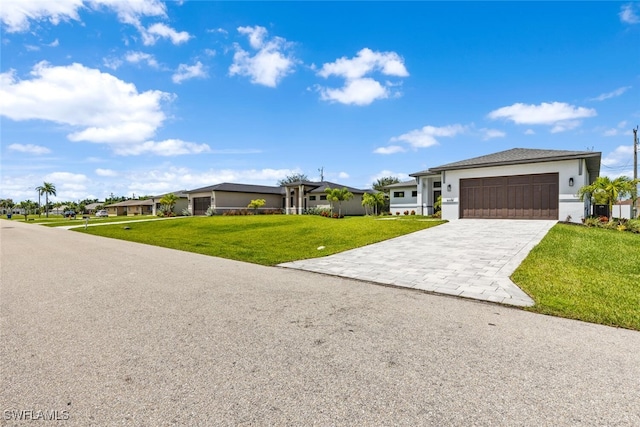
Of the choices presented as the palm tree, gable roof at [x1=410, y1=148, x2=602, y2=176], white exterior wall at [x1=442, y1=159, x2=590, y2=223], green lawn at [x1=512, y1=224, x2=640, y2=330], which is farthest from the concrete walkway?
the palm tree

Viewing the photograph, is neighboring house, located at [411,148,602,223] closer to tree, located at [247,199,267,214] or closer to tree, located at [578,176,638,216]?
tree, located at [578,176,638,216]

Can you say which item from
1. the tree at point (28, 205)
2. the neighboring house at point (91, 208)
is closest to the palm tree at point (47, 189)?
the neighboring house at point (91, 208)

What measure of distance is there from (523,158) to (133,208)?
227ft

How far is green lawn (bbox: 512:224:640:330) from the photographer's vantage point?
4.92 meters

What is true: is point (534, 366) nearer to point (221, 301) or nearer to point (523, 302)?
point (523, 302)

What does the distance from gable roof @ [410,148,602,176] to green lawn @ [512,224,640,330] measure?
22.7ft

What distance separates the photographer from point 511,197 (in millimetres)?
19422

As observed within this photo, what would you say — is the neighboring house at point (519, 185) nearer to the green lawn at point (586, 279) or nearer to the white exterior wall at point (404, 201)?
the green lawn at point (586, 279)

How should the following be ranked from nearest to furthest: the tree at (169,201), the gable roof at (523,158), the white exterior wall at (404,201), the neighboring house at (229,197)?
1. the gable roof at (523,158)
2. the white exterior wall at (404,201)
3. the neighboring house at (229,197)
4. the tree at (169,201)

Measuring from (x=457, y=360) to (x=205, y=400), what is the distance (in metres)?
2.48

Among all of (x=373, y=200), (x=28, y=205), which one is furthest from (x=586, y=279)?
(x=28, y=205)

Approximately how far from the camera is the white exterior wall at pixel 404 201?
3431 centimetres

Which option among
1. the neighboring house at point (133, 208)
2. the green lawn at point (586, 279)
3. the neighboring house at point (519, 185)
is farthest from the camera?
the neighboring house at point (133, 208)

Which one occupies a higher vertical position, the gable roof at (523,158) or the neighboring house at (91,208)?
the gable roof at (523,158)
